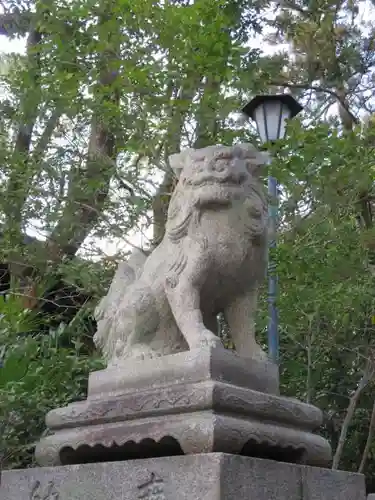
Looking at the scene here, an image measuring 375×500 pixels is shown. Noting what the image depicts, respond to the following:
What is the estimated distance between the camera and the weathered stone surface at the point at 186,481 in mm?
2525

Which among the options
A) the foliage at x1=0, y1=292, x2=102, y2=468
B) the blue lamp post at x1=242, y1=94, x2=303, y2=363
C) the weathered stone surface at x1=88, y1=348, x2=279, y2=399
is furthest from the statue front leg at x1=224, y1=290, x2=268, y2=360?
the blue lamp post at x1=242, y1=94, x2=303, y2=363

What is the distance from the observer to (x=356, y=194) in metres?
6.21

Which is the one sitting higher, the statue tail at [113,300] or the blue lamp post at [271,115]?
the blue lamp post at [271,115]

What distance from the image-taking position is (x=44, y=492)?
3.14m

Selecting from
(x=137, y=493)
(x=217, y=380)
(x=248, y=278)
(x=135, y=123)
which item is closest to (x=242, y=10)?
(x=135, y=123)

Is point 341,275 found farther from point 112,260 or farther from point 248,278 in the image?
point 248,278

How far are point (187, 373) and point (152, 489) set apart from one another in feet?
1.66

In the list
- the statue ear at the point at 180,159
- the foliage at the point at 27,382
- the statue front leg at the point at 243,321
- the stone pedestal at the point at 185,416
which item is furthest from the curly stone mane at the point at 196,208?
the foliage at the point at 27,382

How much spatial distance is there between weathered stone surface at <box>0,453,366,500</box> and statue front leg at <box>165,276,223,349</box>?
605 millimetres

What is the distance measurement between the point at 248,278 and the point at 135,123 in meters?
2.85

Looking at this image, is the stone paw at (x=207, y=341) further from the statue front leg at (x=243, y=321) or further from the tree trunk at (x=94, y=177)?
the tree trunk at (x=94, y=177)

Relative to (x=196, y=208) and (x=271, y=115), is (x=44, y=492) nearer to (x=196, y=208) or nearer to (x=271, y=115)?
(x=196, y=208)

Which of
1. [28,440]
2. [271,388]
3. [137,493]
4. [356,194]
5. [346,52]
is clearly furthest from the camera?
[346,52]

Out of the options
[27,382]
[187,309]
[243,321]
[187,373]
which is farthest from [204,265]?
[27,382]
